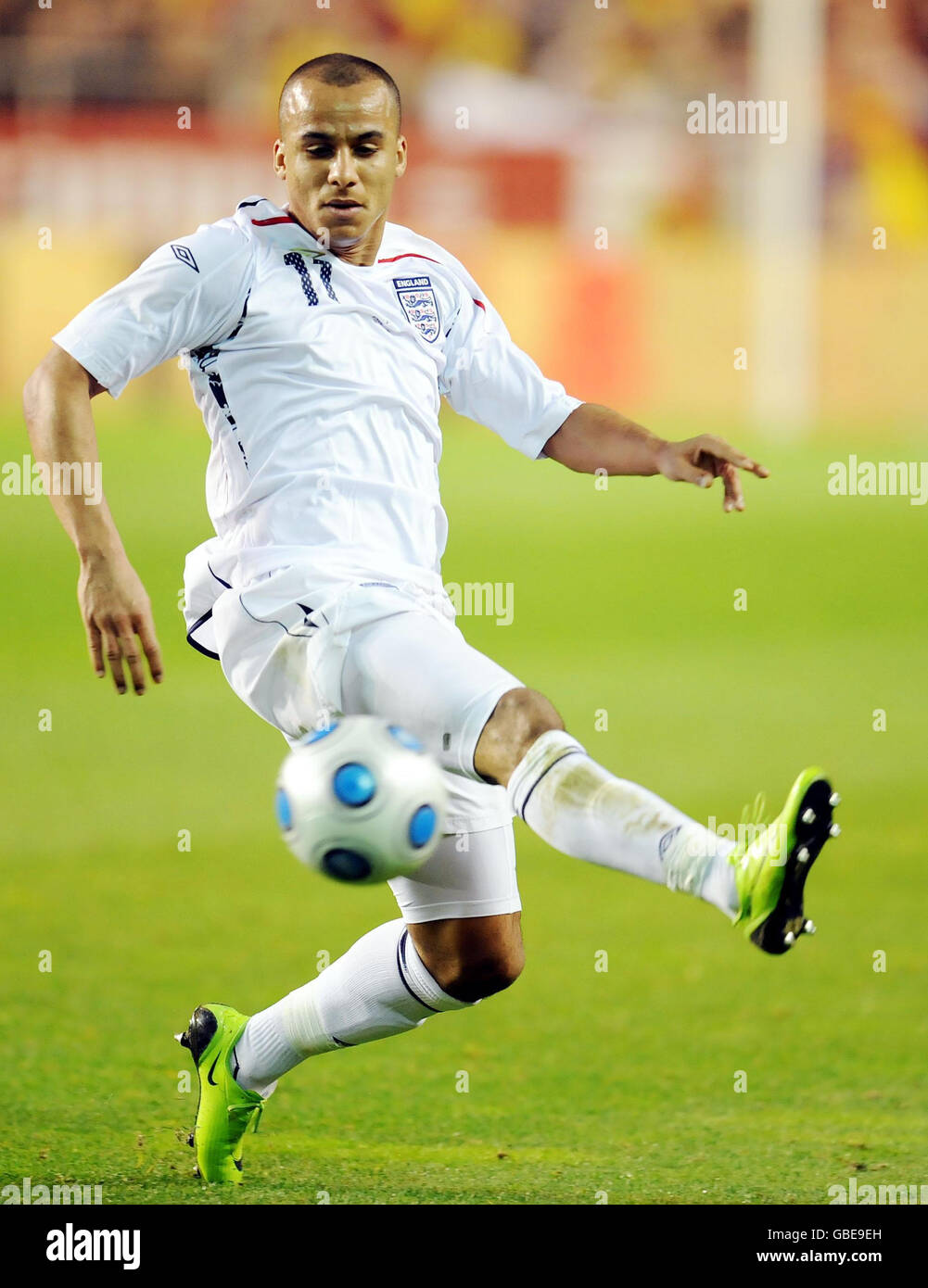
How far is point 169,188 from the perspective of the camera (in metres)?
20.8

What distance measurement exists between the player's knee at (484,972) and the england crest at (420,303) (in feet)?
4.43

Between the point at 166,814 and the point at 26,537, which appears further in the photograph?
the point at 26,537

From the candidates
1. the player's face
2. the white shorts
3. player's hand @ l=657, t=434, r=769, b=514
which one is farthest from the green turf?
the player's face

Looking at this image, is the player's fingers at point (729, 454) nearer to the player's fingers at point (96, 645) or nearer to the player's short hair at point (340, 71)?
the player's short hair at point (340, 71)

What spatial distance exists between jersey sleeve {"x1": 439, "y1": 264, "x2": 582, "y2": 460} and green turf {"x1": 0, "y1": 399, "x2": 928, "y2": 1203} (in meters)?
1.71

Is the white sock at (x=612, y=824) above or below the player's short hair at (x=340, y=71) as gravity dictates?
below

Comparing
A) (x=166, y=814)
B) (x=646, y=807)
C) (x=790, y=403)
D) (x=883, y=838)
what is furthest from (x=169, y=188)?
(x=646, y=807)

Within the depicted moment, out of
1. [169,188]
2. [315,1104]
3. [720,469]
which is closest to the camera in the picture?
[720,469]

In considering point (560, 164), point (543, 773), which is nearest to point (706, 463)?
point (543, 773)

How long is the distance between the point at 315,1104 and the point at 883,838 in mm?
4205

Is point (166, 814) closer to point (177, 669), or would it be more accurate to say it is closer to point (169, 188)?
point (177, 669)

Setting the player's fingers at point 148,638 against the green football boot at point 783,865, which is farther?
the player's fingers at point 148,638

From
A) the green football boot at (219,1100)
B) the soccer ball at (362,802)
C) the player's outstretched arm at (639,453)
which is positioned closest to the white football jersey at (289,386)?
the player's outstretched arm at (639,453)

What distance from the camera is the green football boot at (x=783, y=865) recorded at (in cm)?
278
